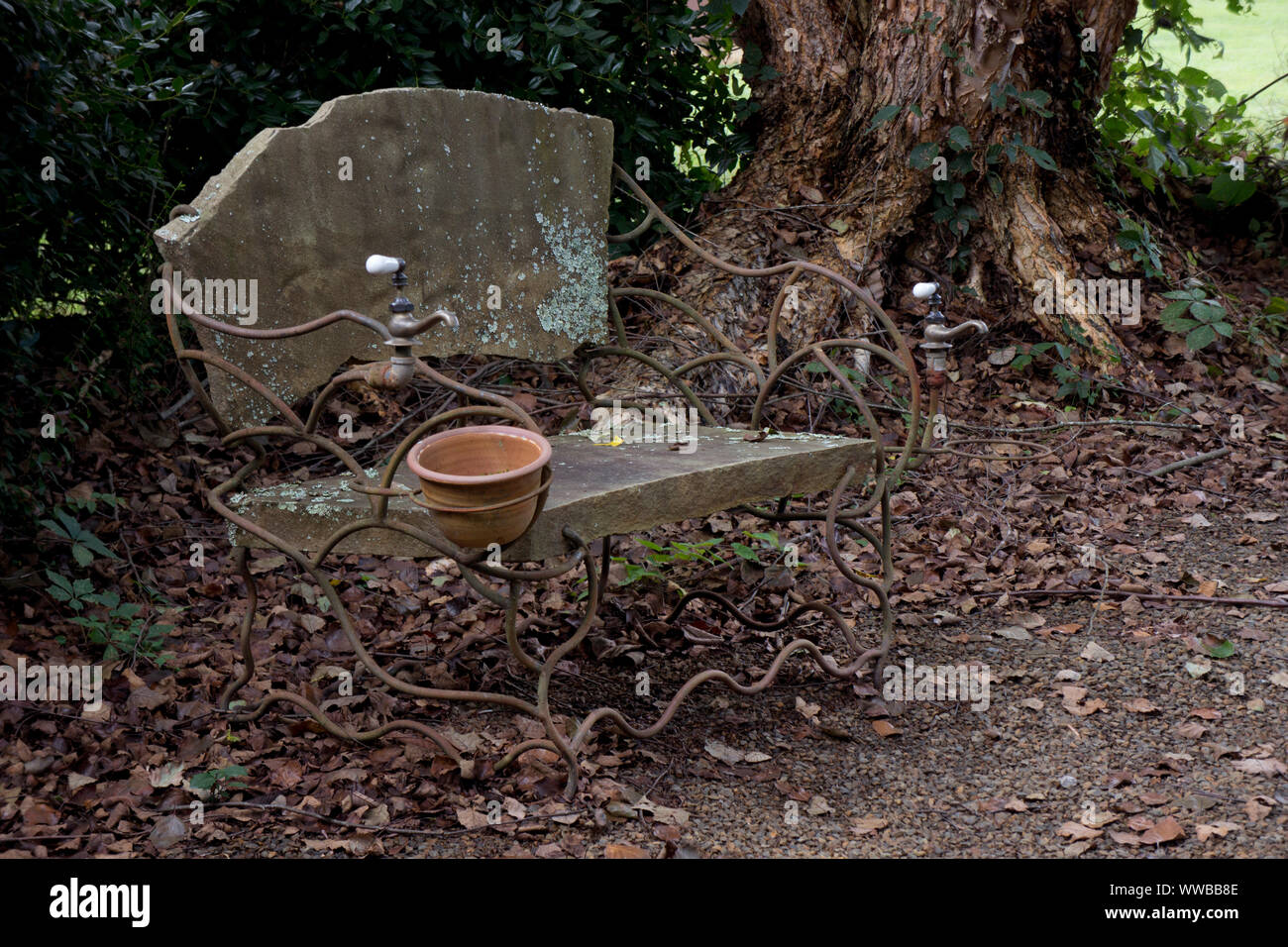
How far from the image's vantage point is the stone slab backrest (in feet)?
9.64

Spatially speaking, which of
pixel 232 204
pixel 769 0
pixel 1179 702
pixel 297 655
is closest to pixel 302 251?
pixel 232 204

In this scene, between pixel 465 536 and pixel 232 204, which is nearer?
pixel 465 536

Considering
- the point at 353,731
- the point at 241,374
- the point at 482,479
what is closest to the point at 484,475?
the point at 482,479

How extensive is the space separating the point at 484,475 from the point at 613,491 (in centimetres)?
50

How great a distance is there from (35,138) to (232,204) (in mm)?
854

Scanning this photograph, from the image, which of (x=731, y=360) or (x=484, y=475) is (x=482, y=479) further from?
(x=731, y=360)

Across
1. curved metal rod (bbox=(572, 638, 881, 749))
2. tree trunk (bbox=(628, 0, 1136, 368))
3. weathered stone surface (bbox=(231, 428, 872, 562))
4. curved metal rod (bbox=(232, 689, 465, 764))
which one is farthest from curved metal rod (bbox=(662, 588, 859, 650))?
tree trunk (bbox=(628, 0, 1136, 368))

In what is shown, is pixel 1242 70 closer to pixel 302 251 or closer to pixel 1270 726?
pixel 1270 726

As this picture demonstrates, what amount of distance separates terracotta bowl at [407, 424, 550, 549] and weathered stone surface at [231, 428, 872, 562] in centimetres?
17

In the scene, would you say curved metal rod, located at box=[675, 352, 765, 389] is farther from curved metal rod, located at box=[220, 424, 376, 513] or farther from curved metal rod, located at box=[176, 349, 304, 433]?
curved metal rod, located at box=[176, 349, 304, 433]

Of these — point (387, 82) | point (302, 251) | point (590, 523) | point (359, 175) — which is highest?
point (387, 82)

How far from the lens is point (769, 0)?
569 cm

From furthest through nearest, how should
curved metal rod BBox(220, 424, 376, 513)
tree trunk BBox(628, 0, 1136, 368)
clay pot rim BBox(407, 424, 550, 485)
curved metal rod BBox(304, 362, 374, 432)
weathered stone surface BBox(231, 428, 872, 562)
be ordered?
tree trunk BBox(628, 0, 1136, 368) < weathered stone surface BBox(231, 428, 872, 562) < curved metal rod BBox(220, 424, 376, 513) < curved metal rod BBox(304, 362, 374, 432) < clay pot rim BBox(407, 424, 550, 485)

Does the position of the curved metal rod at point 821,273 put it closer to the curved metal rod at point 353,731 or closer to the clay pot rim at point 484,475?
the clay pot rim at point 484,475
